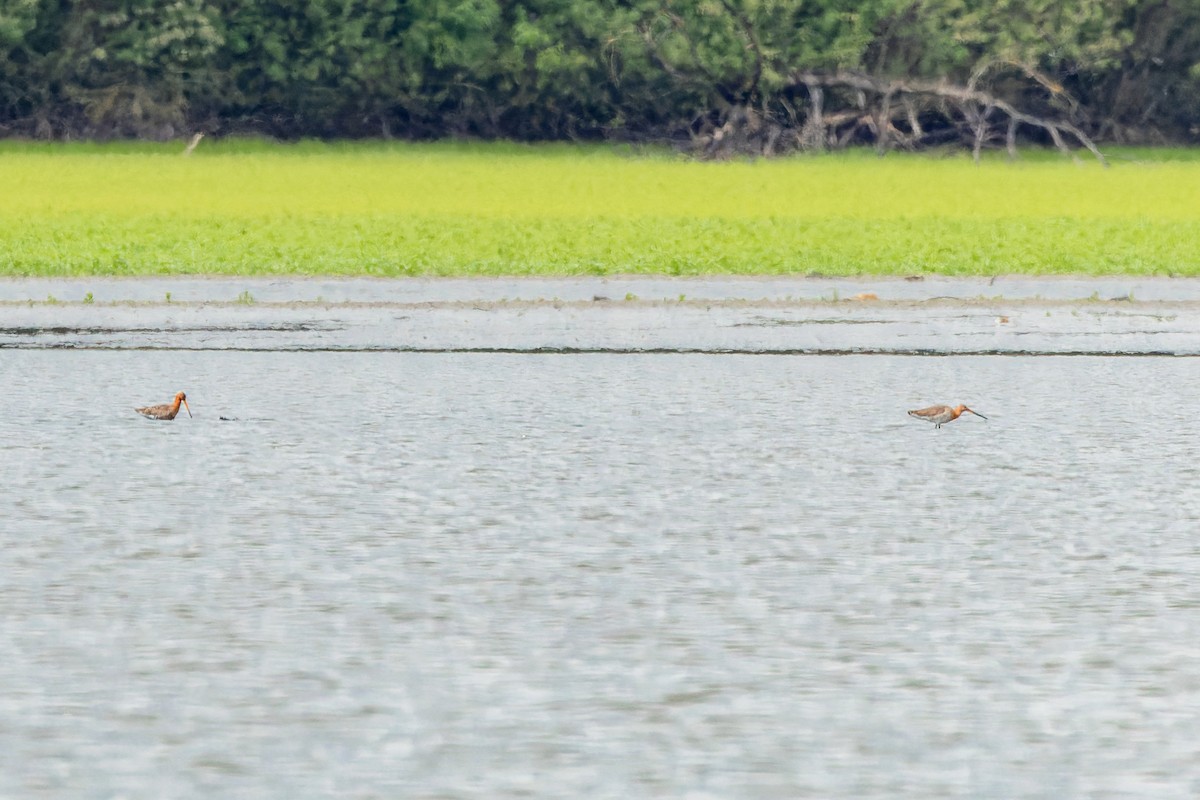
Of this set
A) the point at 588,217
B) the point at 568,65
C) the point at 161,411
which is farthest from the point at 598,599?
the point at 568,65

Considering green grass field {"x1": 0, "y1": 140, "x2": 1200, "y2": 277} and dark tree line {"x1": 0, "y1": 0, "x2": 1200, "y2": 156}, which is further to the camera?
dark tree line {"x1": 0, "y1": 0, "x2": 1200, "y2": 156}

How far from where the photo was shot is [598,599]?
24.1 feet

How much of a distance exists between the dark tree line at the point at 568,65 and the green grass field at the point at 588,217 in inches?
333

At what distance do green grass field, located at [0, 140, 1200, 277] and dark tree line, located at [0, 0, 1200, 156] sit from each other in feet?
27.8

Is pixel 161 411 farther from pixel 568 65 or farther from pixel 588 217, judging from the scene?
pixel 568 65

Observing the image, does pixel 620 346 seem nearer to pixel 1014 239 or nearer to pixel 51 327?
pixel 51 327

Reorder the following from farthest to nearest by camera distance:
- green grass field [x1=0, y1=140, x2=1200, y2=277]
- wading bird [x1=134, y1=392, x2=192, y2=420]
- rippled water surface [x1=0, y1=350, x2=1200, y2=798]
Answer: green grass field [x1=0, y1=140, x2=1200, y2=277], wading bird [x1=134, y1=392, x2=192, y2=420], rippled water surface [x1=0, y1=350, x2=1200, y2=798]

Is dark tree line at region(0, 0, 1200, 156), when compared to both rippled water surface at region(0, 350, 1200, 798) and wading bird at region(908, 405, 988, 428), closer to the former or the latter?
wading bird at region(908, 405, 988, 428)

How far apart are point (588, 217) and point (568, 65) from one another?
3501 centimetres

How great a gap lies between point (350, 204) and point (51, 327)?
19656mm

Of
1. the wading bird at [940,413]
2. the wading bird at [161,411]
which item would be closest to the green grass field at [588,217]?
the wading bird at [161,411]

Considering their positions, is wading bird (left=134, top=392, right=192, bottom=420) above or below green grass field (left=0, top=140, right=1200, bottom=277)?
above

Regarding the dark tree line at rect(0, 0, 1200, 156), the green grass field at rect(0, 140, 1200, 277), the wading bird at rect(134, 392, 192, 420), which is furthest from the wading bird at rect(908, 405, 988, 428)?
the dark tree line at rect(0, 0, 1200, 156)

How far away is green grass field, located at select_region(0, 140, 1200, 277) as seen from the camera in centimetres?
2484
